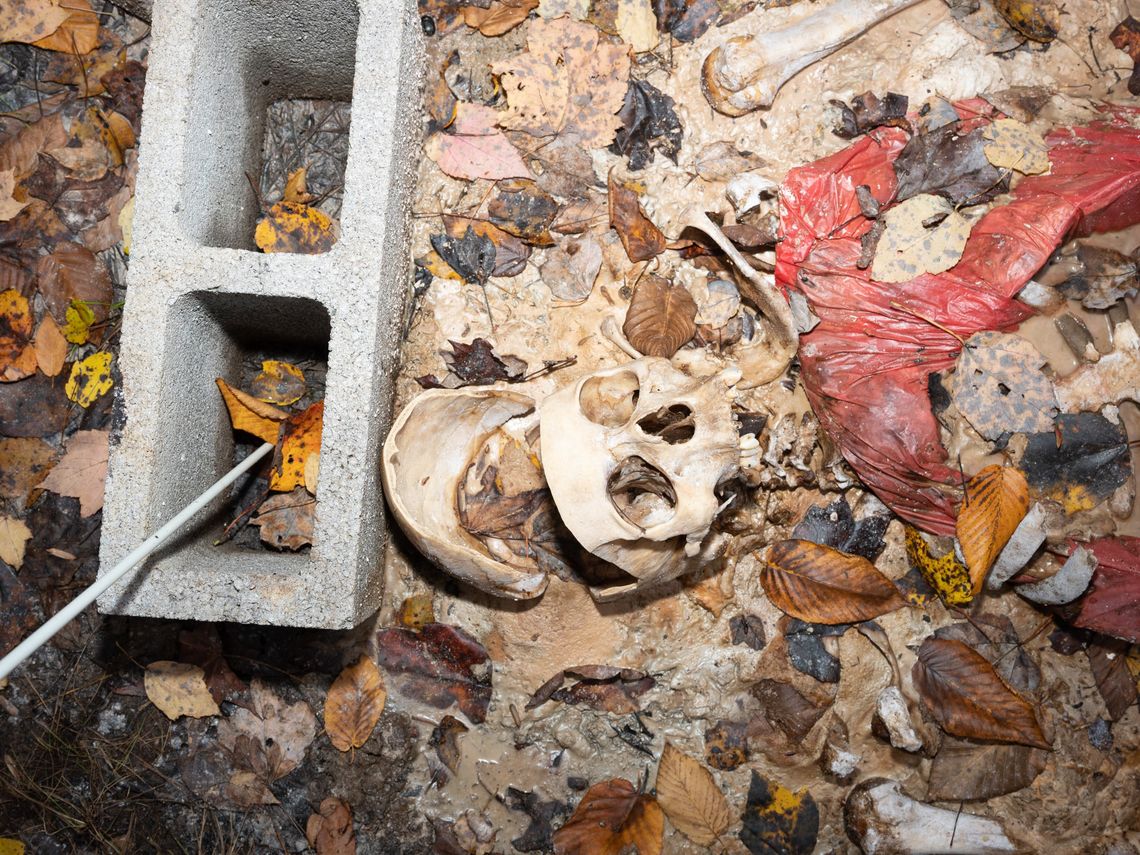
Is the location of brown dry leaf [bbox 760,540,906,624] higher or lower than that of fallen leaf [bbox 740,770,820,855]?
higher

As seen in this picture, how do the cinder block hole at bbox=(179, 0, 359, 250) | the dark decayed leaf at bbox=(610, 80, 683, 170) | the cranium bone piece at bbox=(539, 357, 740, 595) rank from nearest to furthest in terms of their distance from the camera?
1. the cranium bone piece at bbox=(539, 357, 740, 595)
2. the cinder block hole at bbox=(179, 0, 359, 250)
3. the dark decayed leaf at bbox=(610, 80, 683, 170)

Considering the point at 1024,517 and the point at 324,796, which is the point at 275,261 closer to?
the point at 324,796

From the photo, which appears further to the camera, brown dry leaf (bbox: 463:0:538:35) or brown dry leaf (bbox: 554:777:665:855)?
brown dry leaf (bbox: 463:0:538:35)

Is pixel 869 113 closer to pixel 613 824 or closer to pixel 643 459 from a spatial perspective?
pixel 643 459

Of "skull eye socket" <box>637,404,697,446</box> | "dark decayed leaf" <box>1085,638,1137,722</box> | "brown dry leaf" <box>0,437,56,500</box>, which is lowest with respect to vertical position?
"dark decayed leaf" <box>1085,638,1137,722</box>

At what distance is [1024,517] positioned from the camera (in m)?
2.44

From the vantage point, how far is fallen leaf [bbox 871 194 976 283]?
2.47 metres

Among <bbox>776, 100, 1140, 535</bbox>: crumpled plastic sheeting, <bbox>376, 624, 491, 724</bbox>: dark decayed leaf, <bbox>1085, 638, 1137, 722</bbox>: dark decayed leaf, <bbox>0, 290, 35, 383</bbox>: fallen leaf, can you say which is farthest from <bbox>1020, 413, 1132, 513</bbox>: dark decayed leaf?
<bbox>0, 290, 35, 383</bbox>: fallen leaf

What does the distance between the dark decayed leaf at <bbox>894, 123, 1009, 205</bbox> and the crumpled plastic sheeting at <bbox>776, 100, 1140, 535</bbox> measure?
46mm

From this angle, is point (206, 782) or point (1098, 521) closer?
point (1098, 521)

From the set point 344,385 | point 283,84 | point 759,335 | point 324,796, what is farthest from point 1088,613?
point 283,84

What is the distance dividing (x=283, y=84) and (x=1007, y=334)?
2.44 m

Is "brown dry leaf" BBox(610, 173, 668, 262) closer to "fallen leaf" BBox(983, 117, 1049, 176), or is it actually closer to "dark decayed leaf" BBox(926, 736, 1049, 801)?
"fallen leaf" BBox(983, 117, 1049, 176)

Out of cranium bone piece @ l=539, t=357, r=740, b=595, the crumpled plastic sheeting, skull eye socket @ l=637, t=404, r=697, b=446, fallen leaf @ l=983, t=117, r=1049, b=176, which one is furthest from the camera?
fallen leaf @ l=983, t=117, r=1049, b=176
